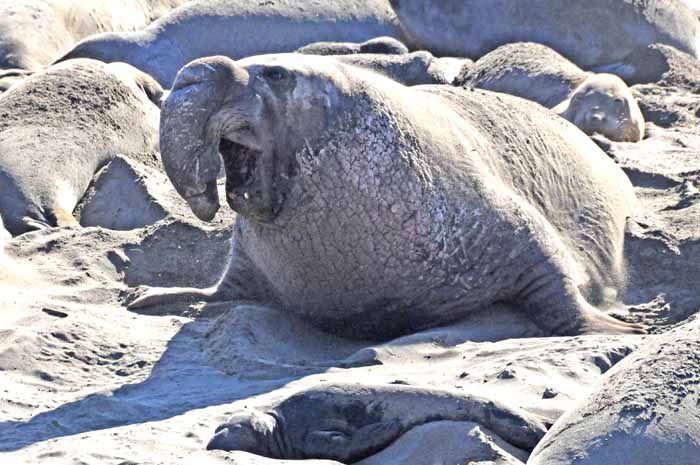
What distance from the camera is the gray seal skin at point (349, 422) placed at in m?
4.60

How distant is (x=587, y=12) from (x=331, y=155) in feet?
19.6

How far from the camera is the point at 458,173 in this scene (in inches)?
255

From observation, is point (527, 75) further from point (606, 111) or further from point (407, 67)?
point (606, 111)

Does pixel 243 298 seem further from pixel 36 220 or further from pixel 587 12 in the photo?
pixel 587 12

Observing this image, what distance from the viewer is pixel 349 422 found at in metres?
4.69

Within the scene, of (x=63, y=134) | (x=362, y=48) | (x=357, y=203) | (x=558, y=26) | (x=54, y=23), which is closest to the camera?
(x=357, y=203)

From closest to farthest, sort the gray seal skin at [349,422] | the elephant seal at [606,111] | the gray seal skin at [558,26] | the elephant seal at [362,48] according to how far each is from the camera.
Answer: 1. the gray seal skin at [349,422]
2. the elephant seal at [606,111]
3. the elephant seal at [362,48]
4. the gray seal skin at [558,26]

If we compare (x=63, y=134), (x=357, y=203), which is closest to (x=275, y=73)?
(x=357, y=203)

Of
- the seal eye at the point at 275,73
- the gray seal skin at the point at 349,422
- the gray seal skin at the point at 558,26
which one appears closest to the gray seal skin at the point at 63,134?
the gray seal skin at the point at 558,26

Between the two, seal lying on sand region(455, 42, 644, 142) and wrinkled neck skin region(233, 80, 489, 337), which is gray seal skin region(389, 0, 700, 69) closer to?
seal lying on sand region(455, 42, 644, 142)

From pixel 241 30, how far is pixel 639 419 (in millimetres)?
8213

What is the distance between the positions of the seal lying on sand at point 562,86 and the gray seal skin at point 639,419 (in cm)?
509

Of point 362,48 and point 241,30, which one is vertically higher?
point 362,48

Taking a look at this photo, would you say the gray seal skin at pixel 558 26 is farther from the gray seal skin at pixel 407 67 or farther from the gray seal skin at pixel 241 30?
the gray seal skin at pixel 407 67
